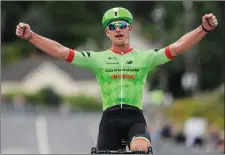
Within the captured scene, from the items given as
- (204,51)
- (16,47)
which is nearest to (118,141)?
(204,51)

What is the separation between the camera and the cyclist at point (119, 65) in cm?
789

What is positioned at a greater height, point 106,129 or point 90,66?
point 90,66

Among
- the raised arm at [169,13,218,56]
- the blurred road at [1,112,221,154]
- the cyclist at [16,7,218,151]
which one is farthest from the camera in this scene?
the blurred road at [1,112,221,154]

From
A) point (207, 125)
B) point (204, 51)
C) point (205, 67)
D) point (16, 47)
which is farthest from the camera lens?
point (16, 47)

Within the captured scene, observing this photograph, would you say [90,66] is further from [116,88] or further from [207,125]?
[207,125]

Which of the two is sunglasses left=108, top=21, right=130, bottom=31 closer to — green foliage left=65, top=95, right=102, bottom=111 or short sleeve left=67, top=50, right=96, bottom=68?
short sleeve left=67, top=50, right=96, bottom=68

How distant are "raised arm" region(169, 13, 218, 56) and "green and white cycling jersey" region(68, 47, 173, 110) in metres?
0.11

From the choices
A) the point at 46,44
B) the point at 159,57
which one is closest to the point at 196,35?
the point at 159,57

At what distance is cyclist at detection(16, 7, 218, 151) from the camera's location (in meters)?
7.89

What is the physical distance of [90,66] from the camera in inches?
318

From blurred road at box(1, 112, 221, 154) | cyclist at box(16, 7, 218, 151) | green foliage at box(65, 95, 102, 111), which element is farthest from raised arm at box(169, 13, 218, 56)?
green foliage at box(65, 95, 102, 111)

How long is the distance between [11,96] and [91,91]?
17.3 m

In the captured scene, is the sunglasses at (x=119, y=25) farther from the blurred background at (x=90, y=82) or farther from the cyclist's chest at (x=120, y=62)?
the blurred background at (x=90, y=82)

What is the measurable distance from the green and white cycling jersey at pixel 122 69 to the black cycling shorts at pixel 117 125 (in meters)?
0.09
